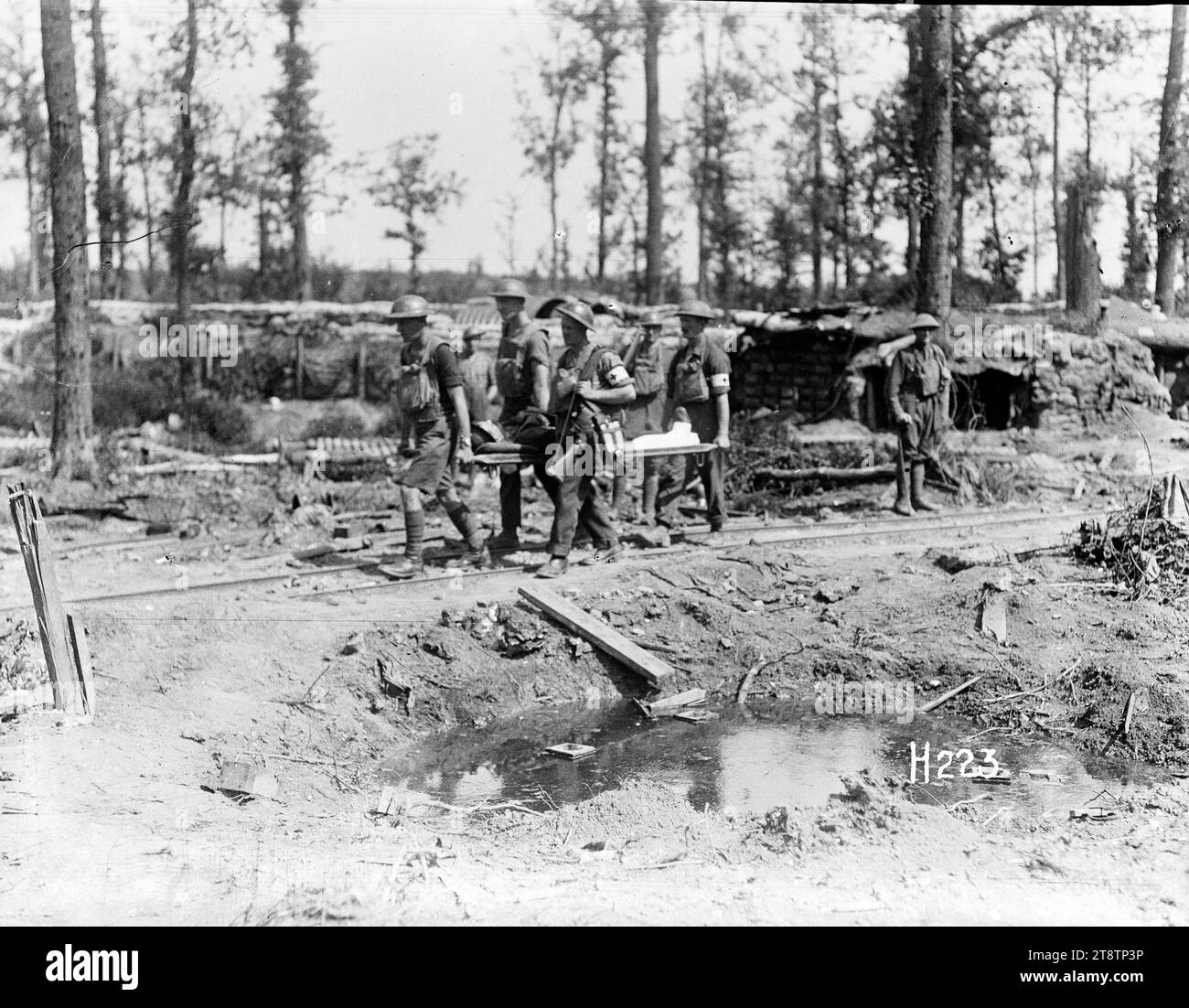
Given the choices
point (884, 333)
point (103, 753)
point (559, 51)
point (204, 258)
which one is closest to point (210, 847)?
point (103, 753)

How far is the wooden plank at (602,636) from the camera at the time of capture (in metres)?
8.35

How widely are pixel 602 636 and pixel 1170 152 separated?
281 inches

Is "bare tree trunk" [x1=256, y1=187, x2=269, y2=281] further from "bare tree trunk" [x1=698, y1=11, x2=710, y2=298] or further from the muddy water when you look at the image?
the muddy water

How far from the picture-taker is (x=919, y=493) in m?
13.4

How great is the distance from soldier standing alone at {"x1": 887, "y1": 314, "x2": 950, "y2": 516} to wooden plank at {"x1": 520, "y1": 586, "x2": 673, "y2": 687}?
A: 17.9 feet

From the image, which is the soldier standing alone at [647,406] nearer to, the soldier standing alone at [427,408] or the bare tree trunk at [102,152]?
the soldier standing alone at [427,408]

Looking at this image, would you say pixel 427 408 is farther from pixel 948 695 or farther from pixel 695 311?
pixel 948 695

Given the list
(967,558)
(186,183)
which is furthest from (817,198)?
(967,558)

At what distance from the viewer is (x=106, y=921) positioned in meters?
4.78

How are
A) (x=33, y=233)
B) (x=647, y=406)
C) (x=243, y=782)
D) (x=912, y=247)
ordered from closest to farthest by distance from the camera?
1. (x=243, y=782)
2. (x=647, y=406)
3. (x=33, y=233)
4. (x=912, y=247)

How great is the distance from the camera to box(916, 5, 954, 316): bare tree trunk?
15375 millimetres

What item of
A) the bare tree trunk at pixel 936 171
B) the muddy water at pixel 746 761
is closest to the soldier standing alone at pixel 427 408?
the muddy water at pixel 746 761

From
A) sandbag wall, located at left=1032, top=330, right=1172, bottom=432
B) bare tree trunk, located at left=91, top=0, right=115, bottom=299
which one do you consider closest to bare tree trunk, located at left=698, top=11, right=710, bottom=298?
sandbag wall, located at left=1032, top=330, right=1172, bottom=432
